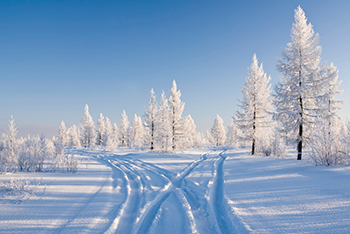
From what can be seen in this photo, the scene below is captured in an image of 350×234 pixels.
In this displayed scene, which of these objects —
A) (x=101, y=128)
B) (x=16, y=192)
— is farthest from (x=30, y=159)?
(x=101, y=128)

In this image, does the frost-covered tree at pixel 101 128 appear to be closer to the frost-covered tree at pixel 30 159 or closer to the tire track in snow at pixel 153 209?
the frost-covered tree at pixel 30 159

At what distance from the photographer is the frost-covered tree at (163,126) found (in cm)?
2475

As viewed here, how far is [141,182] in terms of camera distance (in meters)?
6.81

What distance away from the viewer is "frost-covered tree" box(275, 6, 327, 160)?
45.3ft

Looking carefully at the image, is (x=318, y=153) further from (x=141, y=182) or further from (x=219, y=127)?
(x=219, y=127)

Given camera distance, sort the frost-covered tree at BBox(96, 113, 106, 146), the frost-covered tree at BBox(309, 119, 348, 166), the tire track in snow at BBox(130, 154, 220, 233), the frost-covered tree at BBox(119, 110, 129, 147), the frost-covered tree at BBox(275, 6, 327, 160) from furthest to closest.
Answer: the frost-covered tree at BBox(119, 110, 129, 147)
the frost-covered tree at BBox(96, 113, 106, 146)
the frost-covered tree at BBox(275, 6, 327, 160)
the frost-covered tree at BBox(309, 119, 348, 166)
the tire track in snow at BBox(130, 154, 220, 233)

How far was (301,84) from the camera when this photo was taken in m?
13.9

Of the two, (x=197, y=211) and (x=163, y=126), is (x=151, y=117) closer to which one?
(x=163, y=126)

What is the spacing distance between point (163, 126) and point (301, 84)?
59.2 feet

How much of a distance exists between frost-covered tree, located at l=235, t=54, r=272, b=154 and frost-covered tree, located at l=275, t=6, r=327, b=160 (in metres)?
6.09

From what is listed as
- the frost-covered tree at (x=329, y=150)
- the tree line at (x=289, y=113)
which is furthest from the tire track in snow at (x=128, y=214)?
the frost-covered tree at (x=329, y=150)

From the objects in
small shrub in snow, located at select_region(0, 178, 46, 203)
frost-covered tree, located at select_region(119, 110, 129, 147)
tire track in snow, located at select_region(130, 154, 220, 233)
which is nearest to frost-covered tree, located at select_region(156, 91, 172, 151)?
tire track in snow, located at select_region(130, 154, 220, 233)

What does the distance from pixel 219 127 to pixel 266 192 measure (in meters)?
53.6

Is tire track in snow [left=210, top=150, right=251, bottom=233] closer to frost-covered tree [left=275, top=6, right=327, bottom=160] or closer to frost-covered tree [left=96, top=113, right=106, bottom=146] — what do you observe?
frost-covered tree [left=275, top=6, right=327, bottom=160]
